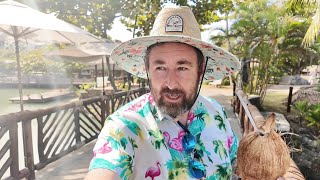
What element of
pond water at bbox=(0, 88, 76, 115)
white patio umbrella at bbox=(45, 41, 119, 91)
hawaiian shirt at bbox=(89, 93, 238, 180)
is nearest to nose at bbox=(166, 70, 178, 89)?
hawaiian shirt at bbox=(89, 93, 238, 180)

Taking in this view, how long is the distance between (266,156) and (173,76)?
→ 1.79ft

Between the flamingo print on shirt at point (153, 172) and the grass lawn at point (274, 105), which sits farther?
the grass lawn at point (274, 105)

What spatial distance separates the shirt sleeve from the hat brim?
0.46 meters

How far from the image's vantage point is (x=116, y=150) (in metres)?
1.16

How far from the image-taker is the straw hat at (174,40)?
4.73 feet

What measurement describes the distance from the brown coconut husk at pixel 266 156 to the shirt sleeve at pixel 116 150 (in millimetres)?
475

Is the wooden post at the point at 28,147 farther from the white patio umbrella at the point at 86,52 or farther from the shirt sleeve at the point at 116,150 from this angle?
the white patio umbrella at the point at 86,52

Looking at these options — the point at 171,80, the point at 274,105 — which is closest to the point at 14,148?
the point at 171,80

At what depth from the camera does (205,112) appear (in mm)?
1587

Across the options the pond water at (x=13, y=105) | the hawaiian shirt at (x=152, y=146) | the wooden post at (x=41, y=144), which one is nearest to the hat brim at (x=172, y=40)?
the hawaiian shirt at (x=152, y=146)

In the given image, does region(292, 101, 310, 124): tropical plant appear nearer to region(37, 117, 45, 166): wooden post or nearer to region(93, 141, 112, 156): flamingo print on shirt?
region(37, 117, 45, 166): wooden post

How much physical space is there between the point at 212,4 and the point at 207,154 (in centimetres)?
1253

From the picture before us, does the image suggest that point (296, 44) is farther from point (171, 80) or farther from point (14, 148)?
point (171, 80)

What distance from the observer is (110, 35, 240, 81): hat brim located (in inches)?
57.2
